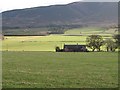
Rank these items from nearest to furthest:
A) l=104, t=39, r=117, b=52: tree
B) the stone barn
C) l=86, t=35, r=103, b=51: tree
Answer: l=104, t=39, r=117, b=52: tree < the stone barn < l=86, t=35, r=103, b=51: tree

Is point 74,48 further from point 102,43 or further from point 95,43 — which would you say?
point 102,43

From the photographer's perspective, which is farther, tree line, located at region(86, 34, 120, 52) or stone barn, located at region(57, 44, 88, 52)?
stone barn, located at region(57, 44, 88, 52)

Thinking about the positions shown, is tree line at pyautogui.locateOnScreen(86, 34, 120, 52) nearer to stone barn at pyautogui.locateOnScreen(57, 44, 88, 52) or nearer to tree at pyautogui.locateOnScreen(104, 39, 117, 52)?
tree at pyautogui.locateOnScreen(104, 39, 117, 52)

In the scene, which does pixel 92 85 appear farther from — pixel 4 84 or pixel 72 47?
pixel 72 47

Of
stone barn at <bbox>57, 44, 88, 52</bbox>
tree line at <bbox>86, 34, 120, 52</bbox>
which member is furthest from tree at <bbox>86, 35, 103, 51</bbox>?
stone barn at <bbox>57, 44, 88, 52</bbox>

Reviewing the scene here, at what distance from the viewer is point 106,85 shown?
59.9 ft

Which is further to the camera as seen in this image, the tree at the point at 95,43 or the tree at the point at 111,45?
the tree at the point at 95,43

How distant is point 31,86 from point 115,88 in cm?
426

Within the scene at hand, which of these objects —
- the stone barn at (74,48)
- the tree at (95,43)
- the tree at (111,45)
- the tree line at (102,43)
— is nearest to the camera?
the tree at (111,45)

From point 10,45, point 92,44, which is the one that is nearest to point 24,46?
point 10,45

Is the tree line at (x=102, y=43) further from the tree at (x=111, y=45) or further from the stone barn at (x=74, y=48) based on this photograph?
the stone barn at (x=74, y=48)

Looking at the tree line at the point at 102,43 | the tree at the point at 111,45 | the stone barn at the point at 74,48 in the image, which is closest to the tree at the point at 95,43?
the tree line at the point at 102,43

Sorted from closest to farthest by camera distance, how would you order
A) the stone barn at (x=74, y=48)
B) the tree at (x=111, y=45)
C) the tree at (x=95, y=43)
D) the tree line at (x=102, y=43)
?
the tree at (x=111, y=45)
the tree line at (x=102, y=43)
the stone barn at (x=74, y=48)
the tree at (x=95, y=43)

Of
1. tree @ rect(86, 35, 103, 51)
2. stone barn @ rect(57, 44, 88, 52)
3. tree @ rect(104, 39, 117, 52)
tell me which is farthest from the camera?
tree @ rect(86, 35, 103, 51)
